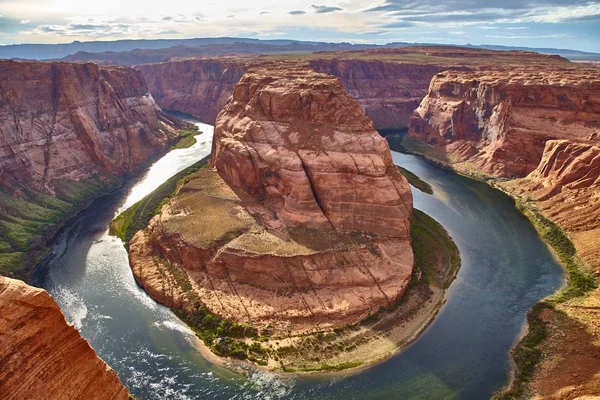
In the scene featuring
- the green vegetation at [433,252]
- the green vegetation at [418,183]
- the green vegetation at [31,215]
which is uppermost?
the green vegetation at [418,183]

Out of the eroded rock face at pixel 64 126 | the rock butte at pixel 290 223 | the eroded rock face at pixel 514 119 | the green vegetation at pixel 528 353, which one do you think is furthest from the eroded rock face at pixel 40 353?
the eroded rock face at pixel 514 119

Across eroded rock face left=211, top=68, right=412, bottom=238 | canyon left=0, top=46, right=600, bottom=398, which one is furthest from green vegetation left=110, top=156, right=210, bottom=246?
eroded rock face left=211, top=68, right=412, bottom=238

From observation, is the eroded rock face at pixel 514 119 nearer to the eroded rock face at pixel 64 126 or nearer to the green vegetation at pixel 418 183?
the green vegetation at pixel 418 183

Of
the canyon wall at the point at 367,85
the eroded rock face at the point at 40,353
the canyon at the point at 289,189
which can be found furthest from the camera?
the canyon wall at the point at 367,85

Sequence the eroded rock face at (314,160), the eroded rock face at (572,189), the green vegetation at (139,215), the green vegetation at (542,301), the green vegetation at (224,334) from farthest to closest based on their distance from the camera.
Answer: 1. the green vegetation at (139,215)
2. the eroded rock face at (572,189)
3. the eroded rock face at (314,160)
4. the green vegetation at (224,334)
5. the green vegetation at (542,301)

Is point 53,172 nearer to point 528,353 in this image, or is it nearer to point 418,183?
point 418,183

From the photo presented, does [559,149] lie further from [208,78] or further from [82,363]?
[208,78]

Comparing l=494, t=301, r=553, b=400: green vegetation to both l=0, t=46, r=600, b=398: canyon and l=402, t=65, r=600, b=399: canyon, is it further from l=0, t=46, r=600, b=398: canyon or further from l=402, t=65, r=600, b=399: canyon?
l=0, t=46, r=600, b=398: canyon
